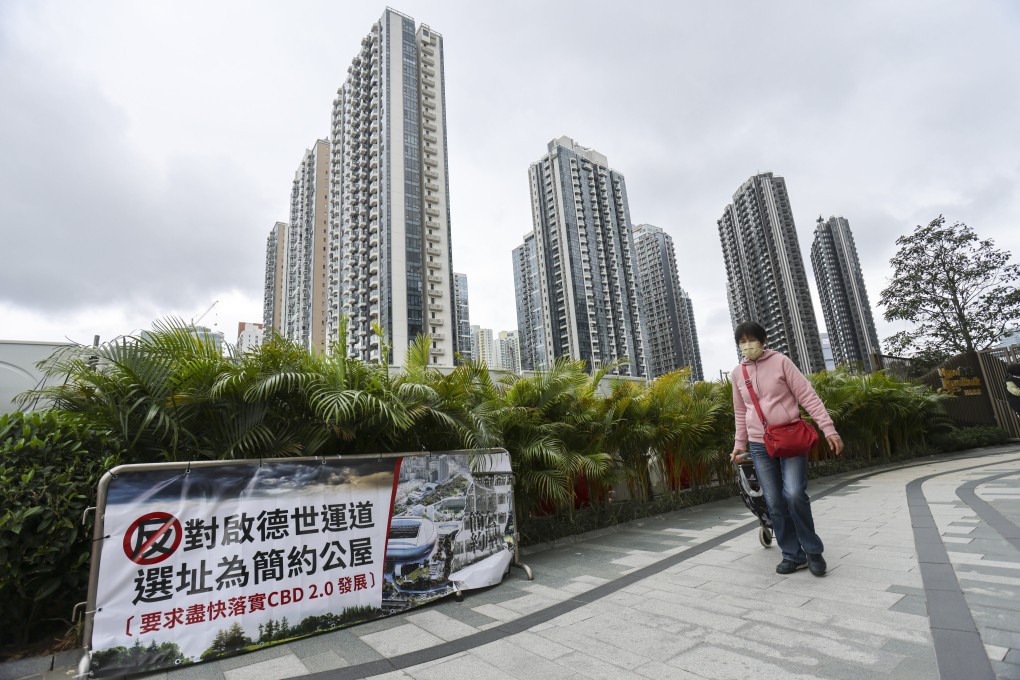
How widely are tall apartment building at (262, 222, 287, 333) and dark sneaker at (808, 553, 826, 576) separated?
85.5 meters

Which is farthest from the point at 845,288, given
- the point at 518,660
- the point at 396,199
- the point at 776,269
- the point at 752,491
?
the point at 518,660

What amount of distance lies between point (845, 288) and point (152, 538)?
5241cm

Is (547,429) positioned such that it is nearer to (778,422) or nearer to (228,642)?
(778,422)

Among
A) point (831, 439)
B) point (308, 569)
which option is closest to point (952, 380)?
point (831, 439)

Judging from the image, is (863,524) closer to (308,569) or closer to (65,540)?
(308,569)

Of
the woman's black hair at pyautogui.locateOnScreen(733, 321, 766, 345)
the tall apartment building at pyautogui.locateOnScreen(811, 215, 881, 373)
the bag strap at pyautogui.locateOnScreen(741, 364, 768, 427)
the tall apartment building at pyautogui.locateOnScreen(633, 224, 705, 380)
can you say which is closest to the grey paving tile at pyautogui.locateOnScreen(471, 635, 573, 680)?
the bag strap at pyautogui.locateOnScreen(741, 364, 768, 427)

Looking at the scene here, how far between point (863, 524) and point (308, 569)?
531 centimetres

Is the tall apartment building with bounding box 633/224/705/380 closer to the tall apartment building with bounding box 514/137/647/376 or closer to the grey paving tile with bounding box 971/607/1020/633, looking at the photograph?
the tall apartment building with bounding box 514/137/647/376

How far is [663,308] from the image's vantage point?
87.0 m

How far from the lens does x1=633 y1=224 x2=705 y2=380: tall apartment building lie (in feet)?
280

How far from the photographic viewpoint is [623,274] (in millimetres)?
76375

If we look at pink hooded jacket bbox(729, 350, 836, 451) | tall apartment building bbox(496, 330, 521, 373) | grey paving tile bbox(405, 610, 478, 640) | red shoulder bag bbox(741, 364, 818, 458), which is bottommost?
grey paving tile bbox(405, 610, 478, 640)

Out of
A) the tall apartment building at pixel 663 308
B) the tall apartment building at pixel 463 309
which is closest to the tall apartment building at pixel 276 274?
the tall apartment building at pixel 463 309

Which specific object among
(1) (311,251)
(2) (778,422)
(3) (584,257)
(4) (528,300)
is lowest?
(2) (778,422)
